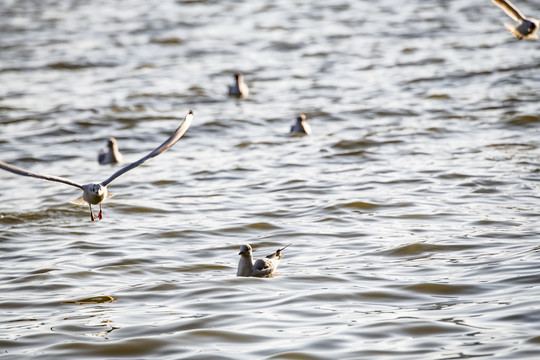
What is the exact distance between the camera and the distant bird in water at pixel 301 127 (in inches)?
625

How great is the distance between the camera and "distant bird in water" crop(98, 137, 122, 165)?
14.7 meters

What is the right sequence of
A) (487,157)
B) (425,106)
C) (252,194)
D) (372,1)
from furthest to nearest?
(372,1) < (425,106) < (487,157) < (252,194)

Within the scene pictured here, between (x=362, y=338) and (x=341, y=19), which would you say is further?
(x=341, y=19)

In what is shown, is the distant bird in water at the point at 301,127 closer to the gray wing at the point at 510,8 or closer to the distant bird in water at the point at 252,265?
the gray wing at the point at 510,8

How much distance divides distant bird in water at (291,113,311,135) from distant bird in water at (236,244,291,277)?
739cm

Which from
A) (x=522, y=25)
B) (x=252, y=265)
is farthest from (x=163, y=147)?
(x=522, y=25)

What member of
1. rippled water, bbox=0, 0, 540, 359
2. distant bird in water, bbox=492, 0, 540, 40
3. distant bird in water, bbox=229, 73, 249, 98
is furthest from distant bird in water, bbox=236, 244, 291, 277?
distant bird in water, bbox=229, 73, 249, 98

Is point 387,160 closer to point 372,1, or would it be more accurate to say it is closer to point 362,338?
point 362,338

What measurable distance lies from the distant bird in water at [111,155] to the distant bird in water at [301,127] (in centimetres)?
328

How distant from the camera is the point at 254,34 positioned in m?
28.5

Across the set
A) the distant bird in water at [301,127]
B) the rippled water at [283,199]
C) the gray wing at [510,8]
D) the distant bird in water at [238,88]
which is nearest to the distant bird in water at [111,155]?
the rippled water at [283,199]

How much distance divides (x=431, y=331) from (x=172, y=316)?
226 cm

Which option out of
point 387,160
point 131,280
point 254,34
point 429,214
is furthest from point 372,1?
point 131,280

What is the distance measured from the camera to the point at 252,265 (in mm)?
8539
